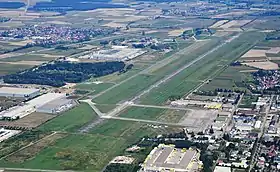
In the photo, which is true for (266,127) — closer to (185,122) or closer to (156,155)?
(185,122)

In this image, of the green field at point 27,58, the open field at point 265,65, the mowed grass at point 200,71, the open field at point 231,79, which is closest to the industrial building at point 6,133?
the mowed grass at point 200,71

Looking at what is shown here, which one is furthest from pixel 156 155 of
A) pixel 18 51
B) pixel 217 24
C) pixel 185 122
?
pixel 217 24

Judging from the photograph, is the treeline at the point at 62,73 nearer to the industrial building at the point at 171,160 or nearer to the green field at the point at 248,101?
the green field at the point at 248,101

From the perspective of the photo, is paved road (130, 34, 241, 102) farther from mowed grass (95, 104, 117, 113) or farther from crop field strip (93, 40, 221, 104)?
mowed grass (95, 104, 117, 113)

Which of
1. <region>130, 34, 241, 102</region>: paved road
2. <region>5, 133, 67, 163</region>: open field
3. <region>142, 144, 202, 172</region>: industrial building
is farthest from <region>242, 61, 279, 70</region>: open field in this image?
<region>5, 133, 67, 163</region>: open field

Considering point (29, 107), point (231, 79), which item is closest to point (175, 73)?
point (231, 79)

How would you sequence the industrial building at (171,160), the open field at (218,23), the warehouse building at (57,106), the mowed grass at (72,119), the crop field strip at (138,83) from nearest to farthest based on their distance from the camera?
the industrial building at (171,160) → the mowed grass at (72,119) → the warehouse building at (57,106) → the crop field strip at (138,83) → the open field at (218,23)
